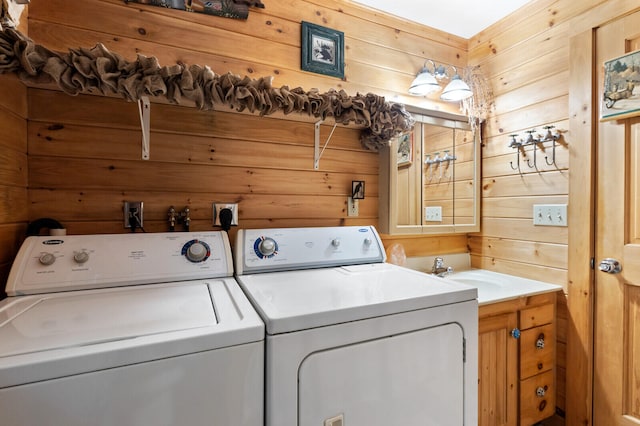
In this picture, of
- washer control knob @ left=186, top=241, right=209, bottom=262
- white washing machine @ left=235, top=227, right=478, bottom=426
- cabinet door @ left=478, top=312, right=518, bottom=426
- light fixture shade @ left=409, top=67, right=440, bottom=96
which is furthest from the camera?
light fixture shade @ left=409, top=67, right=440, bottom=96

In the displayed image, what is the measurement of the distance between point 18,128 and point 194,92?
66cm

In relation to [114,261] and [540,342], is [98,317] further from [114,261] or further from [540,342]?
[540,342]

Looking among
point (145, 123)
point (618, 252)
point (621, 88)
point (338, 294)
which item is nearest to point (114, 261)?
point (145, 123)

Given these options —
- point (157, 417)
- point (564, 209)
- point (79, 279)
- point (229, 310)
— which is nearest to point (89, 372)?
point (157, 417)

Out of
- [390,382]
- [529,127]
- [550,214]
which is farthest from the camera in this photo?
[529,127]

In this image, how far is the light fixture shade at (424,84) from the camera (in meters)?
1.94

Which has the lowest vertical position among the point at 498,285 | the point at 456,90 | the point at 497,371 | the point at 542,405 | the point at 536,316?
the point at 542,405

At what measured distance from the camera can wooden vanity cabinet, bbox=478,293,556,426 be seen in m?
1.47

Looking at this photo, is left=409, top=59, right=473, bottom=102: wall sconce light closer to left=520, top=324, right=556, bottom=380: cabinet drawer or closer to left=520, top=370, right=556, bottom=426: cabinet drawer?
left=520, top=324, right=556, bottom=380: cabinet drawer

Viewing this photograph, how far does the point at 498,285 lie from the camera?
1.79 metres

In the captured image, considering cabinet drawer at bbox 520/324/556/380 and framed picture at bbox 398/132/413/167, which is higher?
framed picture at bbox 398/132/413/167

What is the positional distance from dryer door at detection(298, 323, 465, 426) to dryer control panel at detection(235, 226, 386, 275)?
0.58 m

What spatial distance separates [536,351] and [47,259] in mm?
2236

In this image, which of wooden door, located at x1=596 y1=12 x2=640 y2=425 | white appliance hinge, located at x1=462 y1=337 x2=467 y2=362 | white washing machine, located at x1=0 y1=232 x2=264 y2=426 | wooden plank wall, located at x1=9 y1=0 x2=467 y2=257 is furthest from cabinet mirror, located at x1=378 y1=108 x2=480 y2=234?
white washing machine, located at x1=0 y1=232 x2=264 y2=426
